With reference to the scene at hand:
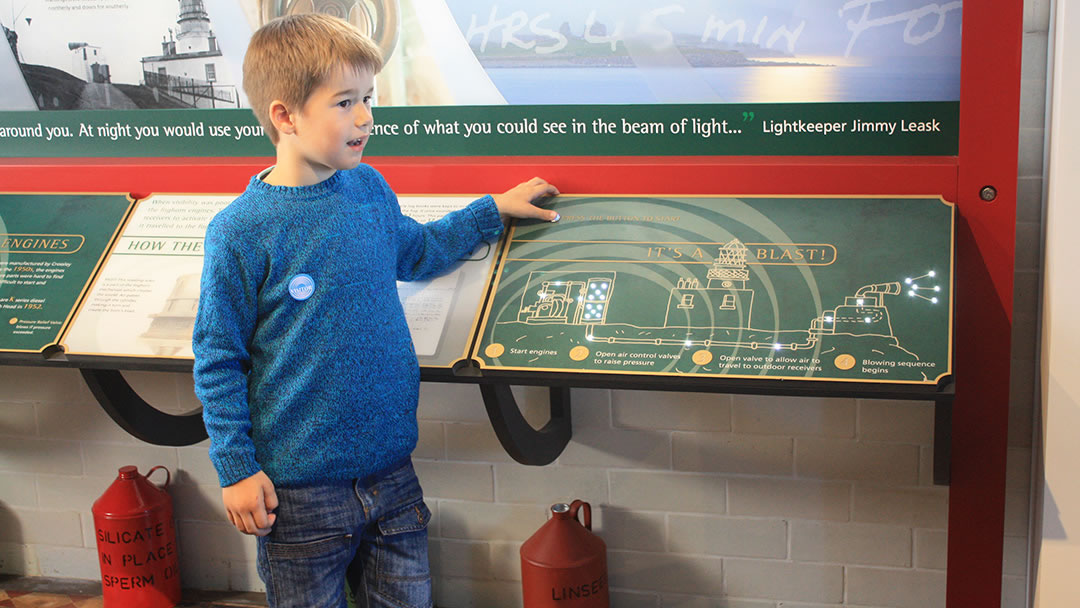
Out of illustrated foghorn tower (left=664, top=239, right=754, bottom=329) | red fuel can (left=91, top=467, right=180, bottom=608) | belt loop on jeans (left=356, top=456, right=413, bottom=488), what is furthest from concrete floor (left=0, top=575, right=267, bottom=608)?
illustrated foghorn tower (left=664, top=239, right=754, bottom=329)

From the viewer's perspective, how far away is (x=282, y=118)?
1854 mm

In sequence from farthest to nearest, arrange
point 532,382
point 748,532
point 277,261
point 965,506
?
point 748,532, point 965,506, point 532,382, point 277,261

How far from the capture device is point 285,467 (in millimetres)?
1880

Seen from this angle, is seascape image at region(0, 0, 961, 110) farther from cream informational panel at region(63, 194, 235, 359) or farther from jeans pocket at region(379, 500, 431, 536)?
jeans pocket at region(379, 500, 431, 536)

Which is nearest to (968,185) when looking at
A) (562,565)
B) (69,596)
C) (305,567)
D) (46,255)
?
(562,565)

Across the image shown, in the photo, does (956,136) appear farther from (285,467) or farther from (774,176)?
(285,467)

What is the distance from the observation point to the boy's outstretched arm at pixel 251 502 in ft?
5.97

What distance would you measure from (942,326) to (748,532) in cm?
90

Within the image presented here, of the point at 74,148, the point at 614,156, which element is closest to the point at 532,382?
the point at 614,156

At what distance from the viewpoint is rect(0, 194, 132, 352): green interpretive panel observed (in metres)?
2.44

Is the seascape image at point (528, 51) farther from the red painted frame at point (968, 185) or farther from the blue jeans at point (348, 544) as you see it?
the blue jeans at point (348, 544)

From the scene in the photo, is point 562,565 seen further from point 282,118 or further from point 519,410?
point 282,118

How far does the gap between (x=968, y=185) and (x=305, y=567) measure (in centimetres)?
153

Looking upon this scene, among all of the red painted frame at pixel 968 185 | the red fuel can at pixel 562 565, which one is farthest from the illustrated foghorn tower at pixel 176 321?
the red fuel can at pixel 562 565
